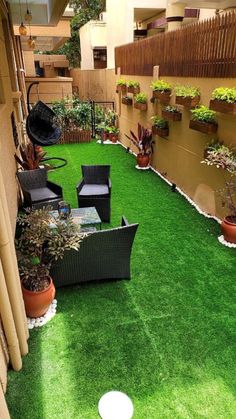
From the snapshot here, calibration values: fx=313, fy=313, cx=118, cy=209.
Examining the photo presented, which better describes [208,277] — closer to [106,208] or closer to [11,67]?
[106,208]

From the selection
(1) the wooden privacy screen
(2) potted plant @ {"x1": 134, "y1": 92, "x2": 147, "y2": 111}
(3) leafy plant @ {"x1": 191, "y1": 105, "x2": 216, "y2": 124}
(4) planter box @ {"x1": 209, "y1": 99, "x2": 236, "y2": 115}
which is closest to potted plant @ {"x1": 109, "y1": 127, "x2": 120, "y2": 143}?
(2) potted plant @ {"x1": 134, "y1": 92, "x2": 147, "y2": 111}

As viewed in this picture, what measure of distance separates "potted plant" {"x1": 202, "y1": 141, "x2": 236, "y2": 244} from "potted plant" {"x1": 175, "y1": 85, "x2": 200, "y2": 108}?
3.34ft

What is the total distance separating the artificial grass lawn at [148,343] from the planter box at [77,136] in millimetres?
7198

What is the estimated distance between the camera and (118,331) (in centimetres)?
316

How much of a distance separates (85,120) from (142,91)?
3.45 meters

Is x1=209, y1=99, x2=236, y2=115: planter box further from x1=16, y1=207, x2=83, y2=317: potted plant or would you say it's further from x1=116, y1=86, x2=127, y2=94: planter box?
x1=116, y1=86, x2=127, y2=94: planter box

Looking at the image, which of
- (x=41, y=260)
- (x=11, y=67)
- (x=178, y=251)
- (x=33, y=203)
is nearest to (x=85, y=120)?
(x=11, y=67)

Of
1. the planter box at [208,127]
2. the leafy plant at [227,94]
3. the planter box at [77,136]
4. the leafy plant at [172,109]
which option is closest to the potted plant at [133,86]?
the leafy plant at [172,109]

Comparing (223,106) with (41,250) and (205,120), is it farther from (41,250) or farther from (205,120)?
(41,250)

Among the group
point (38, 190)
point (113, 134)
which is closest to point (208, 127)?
point (38, 190)

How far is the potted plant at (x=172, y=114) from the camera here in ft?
20.5

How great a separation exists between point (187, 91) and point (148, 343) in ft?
14.1

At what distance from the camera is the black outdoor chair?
16.9 feet

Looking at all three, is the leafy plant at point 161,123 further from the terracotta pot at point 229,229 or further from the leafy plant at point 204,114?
the terracotta pot at point 229,229
